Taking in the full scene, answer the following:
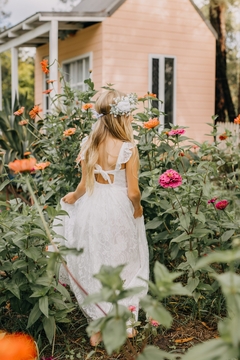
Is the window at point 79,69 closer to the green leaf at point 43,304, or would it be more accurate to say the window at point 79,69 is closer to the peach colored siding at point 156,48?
the peach colored siding at point 156,48

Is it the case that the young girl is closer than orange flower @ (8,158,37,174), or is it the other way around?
orange flower @ (8,158,37,174)

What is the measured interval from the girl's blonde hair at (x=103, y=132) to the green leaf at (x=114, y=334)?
2.04 meters

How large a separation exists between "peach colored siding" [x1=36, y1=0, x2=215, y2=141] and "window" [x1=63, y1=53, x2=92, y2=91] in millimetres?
171


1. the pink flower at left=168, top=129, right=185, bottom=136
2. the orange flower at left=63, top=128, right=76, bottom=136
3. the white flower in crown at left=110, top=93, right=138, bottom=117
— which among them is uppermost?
the white flower in crown at left=110, top=93, right=138, bottom=117

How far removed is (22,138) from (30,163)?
21.9 feet

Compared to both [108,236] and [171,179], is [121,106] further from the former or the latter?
[108,236]

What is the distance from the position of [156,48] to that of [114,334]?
10296mm

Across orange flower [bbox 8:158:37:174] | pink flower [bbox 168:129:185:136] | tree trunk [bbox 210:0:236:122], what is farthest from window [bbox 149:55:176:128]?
orange flower [bbox 8:158:37:174]

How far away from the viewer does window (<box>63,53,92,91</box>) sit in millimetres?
11086

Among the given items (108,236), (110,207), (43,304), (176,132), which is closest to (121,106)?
(176,132)

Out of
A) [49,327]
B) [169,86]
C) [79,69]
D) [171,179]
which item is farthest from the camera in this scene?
[79,69]

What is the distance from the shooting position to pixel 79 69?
11547 millimetres

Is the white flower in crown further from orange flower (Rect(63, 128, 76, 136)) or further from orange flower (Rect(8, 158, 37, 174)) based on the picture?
orange flower (Rect(8, 158, 37, 174))

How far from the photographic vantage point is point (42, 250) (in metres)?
2.78
